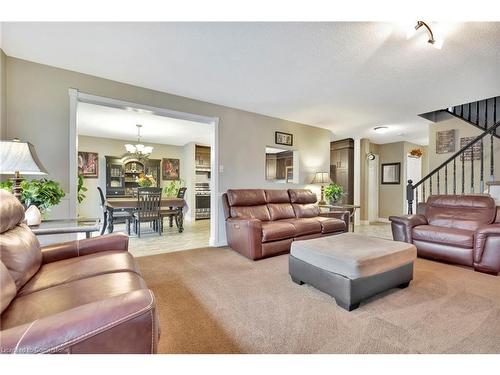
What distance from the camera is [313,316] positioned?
1744mm

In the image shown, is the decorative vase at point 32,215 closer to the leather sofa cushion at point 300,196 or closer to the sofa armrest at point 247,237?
the sofa armrest at point 247,237

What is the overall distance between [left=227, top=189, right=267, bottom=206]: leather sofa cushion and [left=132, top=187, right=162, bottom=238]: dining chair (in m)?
1.72

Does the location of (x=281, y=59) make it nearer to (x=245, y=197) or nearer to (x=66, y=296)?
(x=245, y=197)

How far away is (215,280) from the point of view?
245 cm

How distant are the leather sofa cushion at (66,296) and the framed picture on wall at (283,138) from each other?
3770mm

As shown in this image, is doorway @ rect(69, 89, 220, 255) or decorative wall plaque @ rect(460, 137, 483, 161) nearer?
doorway @ rect(69, 89, 220, 255)

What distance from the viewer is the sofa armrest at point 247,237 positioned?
3074 mm

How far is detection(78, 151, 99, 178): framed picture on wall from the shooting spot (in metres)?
6.15

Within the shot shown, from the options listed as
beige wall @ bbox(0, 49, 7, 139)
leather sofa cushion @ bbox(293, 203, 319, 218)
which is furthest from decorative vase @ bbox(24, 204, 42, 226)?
leather sofa cushion @ bbox(293, 203, 319, 218)

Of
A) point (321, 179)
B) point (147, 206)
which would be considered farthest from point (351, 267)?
Result: point (147, 206)

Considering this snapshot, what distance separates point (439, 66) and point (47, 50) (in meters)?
4.21

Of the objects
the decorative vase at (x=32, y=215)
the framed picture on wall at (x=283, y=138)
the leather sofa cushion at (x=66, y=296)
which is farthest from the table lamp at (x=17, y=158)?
the framed picture on wall at (x=283, y=138)

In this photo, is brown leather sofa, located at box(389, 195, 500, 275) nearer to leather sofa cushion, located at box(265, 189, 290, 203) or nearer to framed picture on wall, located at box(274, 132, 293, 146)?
leather sofa cushion, located at box(265, 189, 290, 203)
